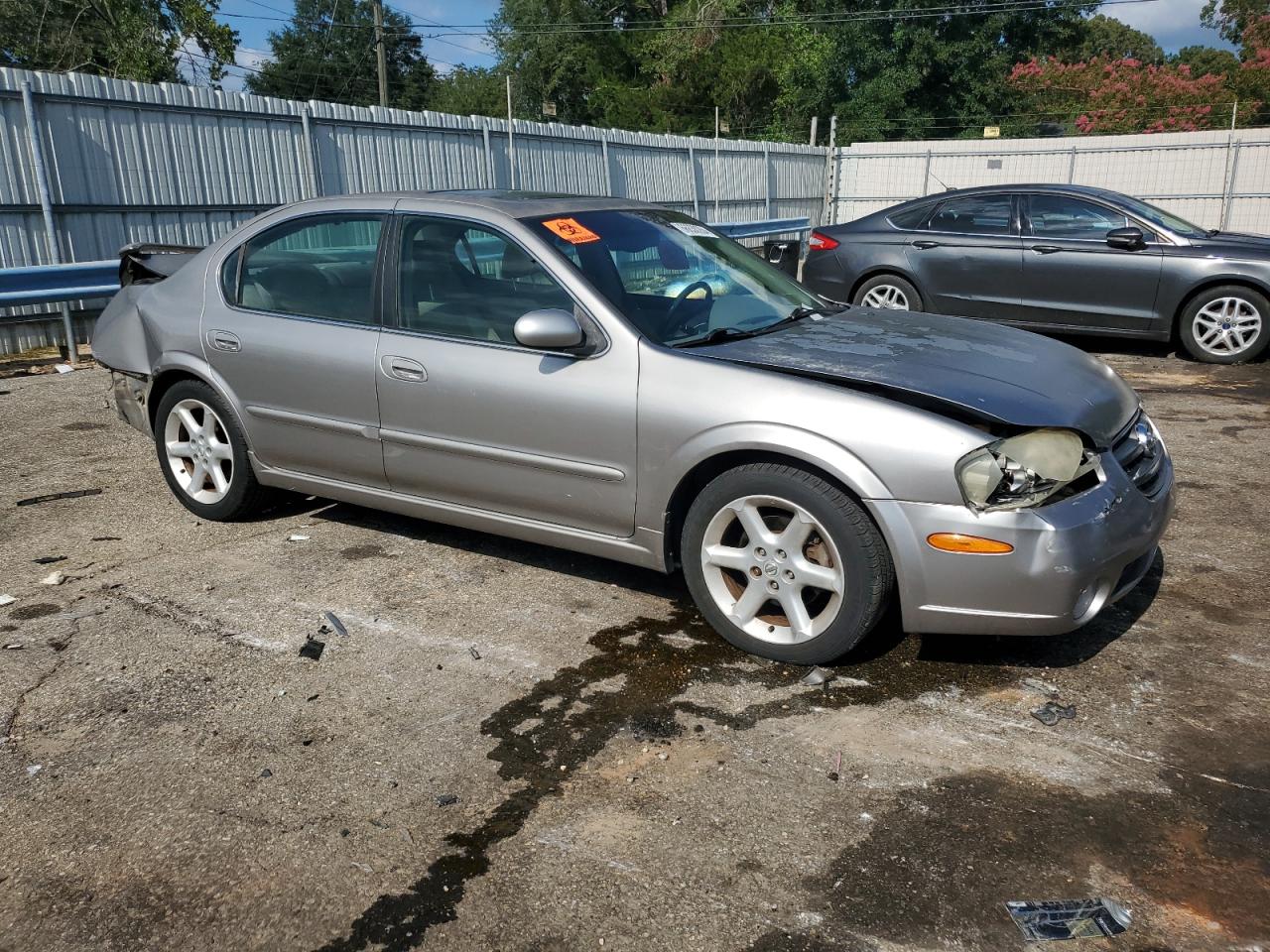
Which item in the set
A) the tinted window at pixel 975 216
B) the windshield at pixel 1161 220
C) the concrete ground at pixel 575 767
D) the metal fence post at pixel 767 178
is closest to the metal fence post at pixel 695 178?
the metal fence post at pixel 767 178

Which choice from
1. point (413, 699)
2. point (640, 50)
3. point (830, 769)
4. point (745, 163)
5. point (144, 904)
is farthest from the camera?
point (640, 50)

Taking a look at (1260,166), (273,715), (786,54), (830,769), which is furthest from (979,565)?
(786,54)

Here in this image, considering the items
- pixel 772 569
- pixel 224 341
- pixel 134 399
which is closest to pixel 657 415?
pixel 772 569

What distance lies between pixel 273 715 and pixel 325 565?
138 cm

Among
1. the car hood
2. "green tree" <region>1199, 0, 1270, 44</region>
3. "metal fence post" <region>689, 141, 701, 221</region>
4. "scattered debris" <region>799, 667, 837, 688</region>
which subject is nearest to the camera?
the car hood

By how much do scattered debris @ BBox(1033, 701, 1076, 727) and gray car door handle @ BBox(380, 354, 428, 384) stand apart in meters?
2.60

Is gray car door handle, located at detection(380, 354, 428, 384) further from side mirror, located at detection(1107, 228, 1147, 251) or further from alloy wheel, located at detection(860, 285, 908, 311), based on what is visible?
side mirror, located at detection(1107, 228, 1147, 251)

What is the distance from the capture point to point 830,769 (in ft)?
9.93

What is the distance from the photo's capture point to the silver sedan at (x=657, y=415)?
3322 millimetres

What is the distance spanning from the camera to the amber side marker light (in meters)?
3.22

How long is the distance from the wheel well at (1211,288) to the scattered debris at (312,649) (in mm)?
8206

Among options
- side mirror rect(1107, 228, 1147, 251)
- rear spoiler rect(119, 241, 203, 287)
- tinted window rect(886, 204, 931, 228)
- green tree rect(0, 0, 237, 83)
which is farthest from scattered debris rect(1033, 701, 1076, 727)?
green tree rect(0, 0, 237, 83)

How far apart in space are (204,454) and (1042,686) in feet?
12.9

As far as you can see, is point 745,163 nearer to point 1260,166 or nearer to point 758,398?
point 1260,166
